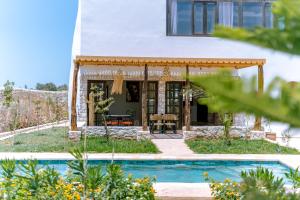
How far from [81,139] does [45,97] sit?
10.4 m

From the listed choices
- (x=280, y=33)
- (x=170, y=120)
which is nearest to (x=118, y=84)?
(x=170, y=120)

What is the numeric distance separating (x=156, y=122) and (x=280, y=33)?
51.9ft

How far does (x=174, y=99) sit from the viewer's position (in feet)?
60.0

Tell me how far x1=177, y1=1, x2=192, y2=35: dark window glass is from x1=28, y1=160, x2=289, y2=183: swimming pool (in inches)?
328

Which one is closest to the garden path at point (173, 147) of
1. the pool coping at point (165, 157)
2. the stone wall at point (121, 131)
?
the pool coping at point (165, 157)

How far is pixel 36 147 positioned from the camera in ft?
42.0

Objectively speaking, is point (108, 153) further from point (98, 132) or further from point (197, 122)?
point (197, 122)

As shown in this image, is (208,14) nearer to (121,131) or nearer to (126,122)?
(126,122)

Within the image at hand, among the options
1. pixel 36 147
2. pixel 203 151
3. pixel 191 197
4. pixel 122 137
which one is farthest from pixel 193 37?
pixel 191 197

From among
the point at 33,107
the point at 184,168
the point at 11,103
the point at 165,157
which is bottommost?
the point at 184,168

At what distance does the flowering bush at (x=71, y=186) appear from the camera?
4.33 metres

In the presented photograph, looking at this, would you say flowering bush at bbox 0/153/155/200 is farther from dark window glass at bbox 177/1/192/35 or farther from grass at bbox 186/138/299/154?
dark window glass at bbox 177/1/192/35

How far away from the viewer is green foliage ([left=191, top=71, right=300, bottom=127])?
0.98 metres

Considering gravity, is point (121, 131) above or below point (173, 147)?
above
